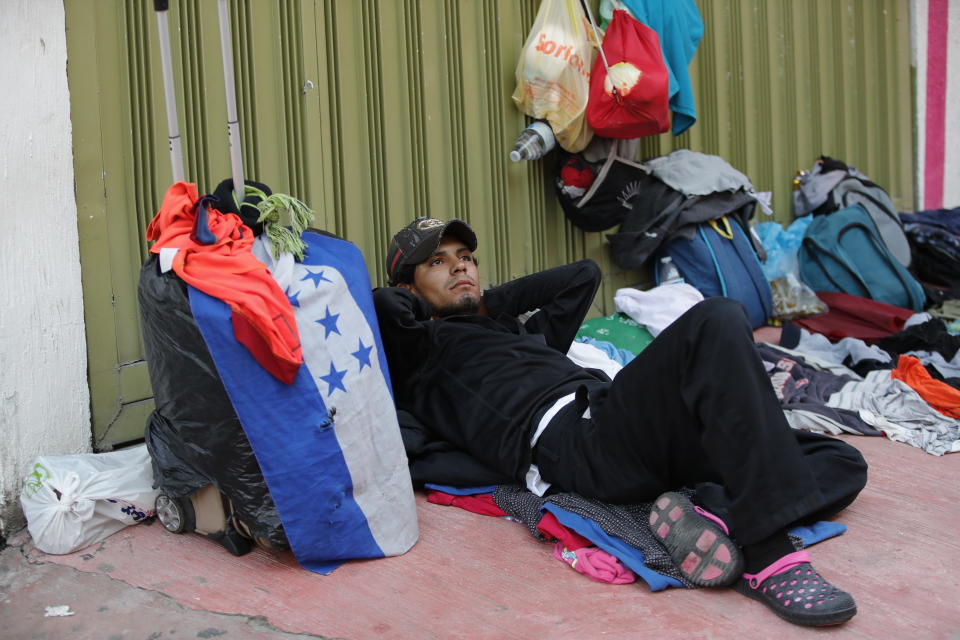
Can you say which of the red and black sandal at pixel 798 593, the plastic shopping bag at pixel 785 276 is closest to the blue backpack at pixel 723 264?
the plastic shopping bag at pixel 785 276

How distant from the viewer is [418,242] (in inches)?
127

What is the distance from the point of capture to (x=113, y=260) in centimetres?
312

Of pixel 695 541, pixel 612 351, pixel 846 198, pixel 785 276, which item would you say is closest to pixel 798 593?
pixel 695 541

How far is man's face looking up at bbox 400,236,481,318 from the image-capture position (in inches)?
129

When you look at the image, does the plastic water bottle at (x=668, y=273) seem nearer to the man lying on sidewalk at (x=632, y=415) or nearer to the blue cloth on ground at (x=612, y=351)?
the blue cloth on ground at (x=612, y=351)

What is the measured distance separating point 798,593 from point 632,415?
23.0 inches

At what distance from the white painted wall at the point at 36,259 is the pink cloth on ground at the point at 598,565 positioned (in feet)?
5.31

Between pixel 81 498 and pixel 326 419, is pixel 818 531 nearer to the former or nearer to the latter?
pixel 326 419

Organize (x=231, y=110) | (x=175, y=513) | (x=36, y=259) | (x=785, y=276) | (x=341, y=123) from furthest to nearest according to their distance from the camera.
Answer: (x=785, y=276) → (x=341, y=123) → (x=36, y=259) → (x=175, y=513) → (x=231, y=110)

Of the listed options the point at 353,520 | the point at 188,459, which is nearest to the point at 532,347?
the point at 353,520

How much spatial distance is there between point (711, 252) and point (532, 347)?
7.72 feet

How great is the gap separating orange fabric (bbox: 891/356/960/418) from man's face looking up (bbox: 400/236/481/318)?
203 centimetres

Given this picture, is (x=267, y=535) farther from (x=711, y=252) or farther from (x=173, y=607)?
(x=711, y=252)

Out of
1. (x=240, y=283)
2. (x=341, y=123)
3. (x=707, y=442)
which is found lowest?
(x=707, y=442)
